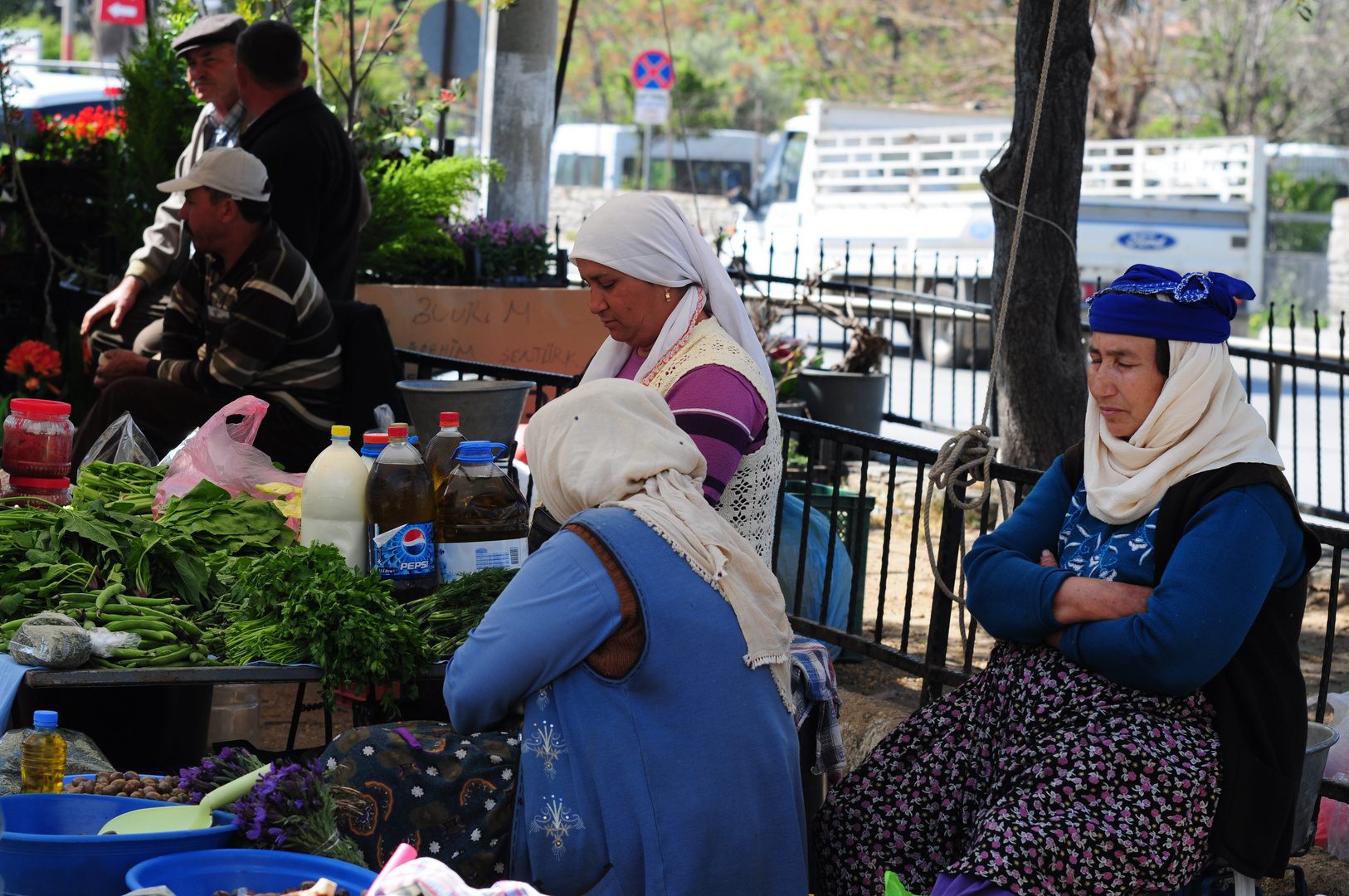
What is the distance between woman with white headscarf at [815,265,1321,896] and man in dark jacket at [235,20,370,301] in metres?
3.10

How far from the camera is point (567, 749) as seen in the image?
82.8 inches

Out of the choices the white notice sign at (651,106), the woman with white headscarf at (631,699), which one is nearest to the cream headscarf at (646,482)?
the woman with white headscarf at (631,699)

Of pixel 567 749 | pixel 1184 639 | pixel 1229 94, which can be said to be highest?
pixel 1229 94

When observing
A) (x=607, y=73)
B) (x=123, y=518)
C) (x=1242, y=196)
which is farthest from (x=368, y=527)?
A: (x=607, y=73)

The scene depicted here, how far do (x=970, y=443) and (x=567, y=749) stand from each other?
1.56 m

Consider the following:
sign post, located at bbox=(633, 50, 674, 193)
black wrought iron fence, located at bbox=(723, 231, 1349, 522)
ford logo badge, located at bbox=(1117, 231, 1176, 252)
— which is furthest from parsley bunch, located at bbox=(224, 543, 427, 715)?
ford logo badge, located at bbox=(1117, 231, 1176, 252)

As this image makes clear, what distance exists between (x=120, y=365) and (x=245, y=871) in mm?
2946

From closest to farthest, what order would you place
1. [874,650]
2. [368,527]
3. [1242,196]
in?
1. [368,527]
2. [874,650]
3. [1242,196]

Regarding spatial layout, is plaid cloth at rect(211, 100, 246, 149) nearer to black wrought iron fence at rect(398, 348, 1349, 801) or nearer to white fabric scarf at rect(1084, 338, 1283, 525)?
black wrought iron fence at rect(398, 348, 1349, 801)

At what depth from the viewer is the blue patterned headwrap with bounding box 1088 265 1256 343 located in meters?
2.43

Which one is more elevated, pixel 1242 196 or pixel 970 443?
pixel 1242 196

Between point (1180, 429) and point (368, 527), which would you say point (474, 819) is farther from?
point (1180, 429)

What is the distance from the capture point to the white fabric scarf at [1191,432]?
2395mm

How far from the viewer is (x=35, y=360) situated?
4984mm
